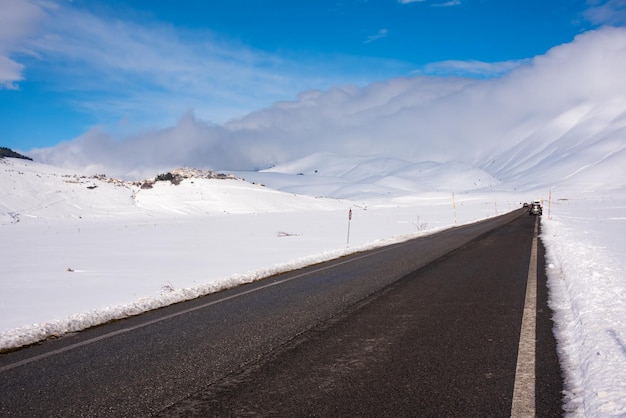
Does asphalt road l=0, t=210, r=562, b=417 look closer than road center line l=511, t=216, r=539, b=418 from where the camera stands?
No

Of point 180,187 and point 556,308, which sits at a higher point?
point 180,187

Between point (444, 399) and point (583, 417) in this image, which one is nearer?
point (583, 417)

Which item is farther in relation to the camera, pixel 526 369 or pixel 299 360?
pixel 299 360

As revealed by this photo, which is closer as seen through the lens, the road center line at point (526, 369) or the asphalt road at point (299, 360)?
the road center line at point (526, 369)

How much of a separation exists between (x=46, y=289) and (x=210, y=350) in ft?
27.2

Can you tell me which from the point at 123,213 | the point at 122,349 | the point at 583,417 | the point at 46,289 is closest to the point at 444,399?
the point at 583,417

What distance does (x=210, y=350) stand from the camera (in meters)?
5.90

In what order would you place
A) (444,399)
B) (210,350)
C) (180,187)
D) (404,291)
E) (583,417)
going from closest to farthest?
(583,417)
(444,399)
(210,350)
(404,291)
(180,187)

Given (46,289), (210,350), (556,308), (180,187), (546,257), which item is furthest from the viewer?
(180,187)

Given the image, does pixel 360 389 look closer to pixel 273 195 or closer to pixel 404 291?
pixel 404 291

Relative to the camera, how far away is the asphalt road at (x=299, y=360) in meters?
4.25

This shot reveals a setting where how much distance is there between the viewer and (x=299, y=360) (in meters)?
5.41

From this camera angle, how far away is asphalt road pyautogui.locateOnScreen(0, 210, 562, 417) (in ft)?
13.9

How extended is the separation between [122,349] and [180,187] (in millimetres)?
96588
